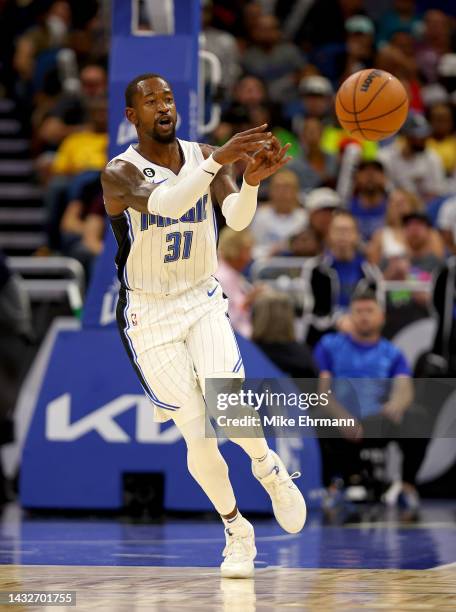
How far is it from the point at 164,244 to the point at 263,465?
3.98ft

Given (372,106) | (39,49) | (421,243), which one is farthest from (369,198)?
(372,106)

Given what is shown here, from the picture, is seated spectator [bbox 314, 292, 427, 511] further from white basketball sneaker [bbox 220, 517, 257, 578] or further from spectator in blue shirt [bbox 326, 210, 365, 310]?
white basketball sneaker [bbox 220, 517, 257, 578]

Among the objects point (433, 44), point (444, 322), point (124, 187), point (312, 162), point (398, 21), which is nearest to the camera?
point (124, 187)

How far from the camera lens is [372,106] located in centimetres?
725

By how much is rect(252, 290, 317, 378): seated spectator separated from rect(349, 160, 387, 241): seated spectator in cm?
292

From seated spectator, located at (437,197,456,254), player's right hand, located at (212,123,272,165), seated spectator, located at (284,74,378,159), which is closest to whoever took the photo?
player's right hand, located at (212,123,272,165)

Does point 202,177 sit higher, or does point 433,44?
point 433,44

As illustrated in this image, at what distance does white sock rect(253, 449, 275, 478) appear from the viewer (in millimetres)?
6945

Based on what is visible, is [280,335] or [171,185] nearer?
[171,185]

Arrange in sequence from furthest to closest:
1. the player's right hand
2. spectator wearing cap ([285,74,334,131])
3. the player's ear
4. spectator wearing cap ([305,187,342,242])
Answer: spectator wearing cap ([285,74,334,131])
spectator wearing cap ([305,187,342,242])
the player's ear
the player's right hand

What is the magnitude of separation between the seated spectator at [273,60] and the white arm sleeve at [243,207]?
34.3 ft

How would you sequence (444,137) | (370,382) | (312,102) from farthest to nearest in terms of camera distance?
(444,137) < (312,102) < (370,382)

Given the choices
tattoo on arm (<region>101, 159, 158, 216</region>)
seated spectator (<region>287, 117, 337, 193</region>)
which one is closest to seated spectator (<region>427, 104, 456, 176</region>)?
seated spectator (<region>287, 117, 337, 193</region>)

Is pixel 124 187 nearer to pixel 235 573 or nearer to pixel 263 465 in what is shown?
pixel 263 465
